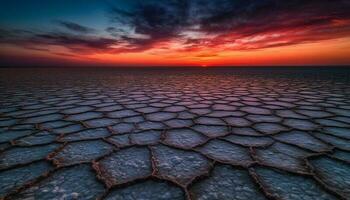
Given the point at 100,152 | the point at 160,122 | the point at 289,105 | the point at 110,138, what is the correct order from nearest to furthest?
the point at 100,152
the point at 110,138
the point at 160,122
the point at 289,105

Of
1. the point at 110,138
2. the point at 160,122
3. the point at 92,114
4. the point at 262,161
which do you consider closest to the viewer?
the point at 262,161

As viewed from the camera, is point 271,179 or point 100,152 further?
point 100,152

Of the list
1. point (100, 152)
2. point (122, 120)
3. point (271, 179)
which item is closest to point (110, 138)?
point (100, 152)

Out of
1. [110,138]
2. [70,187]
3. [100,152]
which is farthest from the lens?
[110,138]

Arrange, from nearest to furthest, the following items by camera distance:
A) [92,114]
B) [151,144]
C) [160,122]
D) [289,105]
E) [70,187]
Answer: [70,187] → [151,144] → [160,122] → [92,114] → [289,105]

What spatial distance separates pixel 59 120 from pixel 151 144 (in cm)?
111

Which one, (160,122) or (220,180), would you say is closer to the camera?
(220,180)

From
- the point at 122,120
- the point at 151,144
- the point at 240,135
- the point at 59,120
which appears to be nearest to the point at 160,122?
the point at 122,120

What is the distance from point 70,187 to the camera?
89 centimetres

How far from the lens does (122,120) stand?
1.97 metres

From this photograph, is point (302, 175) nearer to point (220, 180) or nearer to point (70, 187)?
point (220, 180)

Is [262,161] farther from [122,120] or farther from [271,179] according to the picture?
[122,120]

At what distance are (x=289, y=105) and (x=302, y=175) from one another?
6.33 feet

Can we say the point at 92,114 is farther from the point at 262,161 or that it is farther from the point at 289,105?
the point at 289,105
